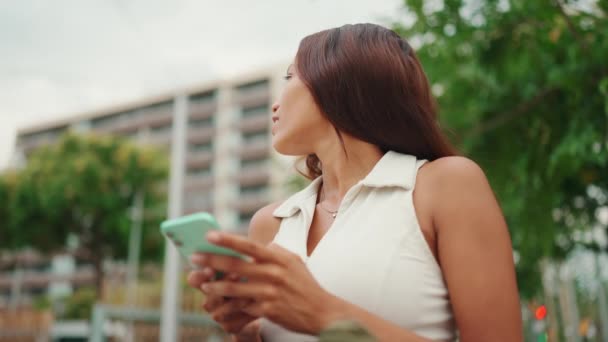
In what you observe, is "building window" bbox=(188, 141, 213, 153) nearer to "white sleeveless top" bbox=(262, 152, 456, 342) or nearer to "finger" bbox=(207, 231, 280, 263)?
"white sleeveless top" bbox=(262, 152, 456, 342)

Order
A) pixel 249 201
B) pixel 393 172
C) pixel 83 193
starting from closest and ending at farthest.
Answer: pixel 393 172 → pixel 83 193 → pixel 249 201

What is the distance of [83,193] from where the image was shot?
101ft

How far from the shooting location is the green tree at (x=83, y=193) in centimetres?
3062

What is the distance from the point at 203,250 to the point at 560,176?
5.39 metres

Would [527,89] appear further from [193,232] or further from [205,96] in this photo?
[205,96]

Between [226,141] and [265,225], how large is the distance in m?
51.8

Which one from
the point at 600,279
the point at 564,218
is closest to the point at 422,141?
the point at 564,218

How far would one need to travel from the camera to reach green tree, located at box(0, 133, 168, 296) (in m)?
30.6

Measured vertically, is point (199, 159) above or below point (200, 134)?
below

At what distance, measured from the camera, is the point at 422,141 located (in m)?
1.46

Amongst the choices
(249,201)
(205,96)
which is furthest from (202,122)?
(249,201)

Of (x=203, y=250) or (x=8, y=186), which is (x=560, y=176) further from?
(x=8, y=186)

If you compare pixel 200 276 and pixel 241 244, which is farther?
pixel 200 276

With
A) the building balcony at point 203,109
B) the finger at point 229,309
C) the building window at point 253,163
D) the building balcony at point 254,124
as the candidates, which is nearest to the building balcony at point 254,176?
the building window at point 253,163
